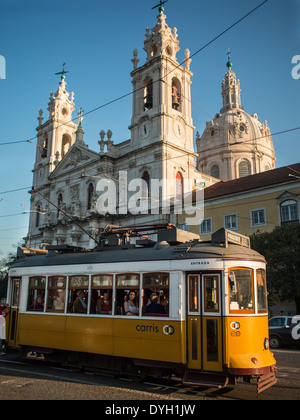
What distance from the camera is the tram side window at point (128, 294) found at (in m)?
8.62

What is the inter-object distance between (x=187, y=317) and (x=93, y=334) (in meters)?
2.50

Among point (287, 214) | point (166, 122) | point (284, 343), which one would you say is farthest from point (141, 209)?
point (284, 343)

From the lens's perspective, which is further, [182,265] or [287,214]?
[287,214]

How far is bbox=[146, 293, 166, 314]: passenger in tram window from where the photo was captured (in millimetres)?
8310

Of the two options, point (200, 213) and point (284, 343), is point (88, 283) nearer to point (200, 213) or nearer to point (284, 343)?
point (284, 343)

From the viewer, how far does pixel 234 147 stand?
186 ft

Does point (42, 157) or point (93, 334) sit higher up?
point (42, 157)

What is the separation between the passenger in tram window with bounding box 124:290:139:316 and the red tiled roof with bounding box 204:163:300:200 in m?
20.8

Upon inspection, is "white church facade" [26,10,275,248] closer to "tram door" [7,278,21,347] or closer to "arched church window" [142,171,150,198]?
"arched church window" [142,171,150,198]

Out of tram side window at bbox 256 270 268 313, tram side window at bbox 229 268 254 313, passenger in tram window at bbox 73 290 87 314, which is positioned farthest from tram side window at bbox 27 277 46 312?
tram side window at bbox 256 270 268 313

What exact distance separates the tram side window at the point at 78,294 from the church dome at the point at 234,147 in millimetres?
47585

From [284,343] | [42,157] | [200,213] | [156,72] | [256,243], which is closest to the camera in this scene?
[284,343]

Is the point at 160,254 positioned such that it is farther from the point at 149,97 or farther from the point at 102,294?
the point at 149,97
